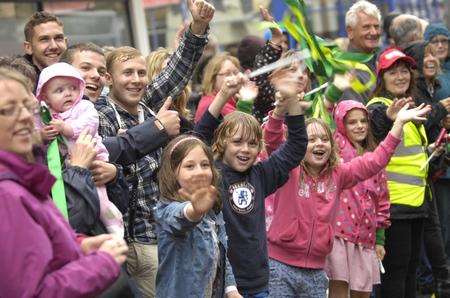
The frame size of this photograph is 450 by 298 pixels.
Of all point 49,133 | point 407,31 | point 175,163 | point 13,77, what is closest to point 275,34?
point 175,163

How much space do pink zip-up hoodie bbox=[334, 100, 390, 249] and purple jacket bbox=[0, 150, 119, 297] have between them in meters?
3.58

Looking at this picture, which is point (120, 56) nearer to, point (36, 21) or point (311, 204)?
point (36, 21)

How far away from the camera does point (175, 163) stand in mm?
4543

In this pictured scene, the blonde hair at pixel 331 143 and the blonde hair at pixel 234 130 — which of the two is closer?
the blonde hair at pixel 234 130

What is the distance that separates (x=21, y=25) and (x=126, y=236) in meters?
5.06

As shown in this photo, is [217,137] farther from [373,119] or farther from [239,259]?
[373,119]

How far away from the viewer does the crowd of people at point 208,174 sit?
121 inches

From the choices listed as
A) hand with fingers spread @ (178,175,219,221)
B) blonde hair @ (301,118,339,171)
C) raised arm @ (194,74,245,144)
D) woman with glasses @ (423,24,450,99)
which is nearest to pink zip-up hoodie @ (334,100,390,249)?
blonde hair @ (301,118,339,171)

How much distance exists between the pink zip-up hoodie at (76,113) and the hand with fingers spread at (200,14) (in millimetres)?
1205

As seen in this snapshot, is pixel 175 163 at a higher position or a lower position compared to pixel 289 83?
lower

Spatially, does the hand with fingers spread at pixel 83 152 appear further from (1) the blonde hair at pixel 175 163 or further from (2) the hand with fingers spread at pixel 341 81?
(2) the hand with fingers spread at pixel 341 81

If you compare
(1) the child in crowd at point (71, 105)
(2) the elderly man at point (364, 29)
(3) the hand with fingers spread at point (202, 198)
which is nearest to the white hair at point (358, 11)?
(2) the elderly man at point (364, 29)

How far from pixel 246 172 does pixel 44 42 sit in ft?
4.47

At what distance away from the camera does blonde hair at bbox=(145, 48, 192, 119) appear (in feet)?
19.4
